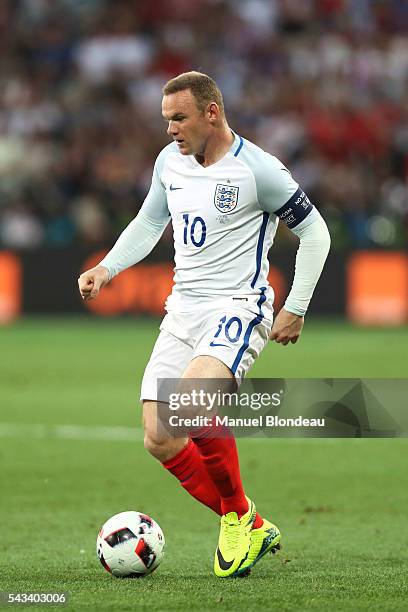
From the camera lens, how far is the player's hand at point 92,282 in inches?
231

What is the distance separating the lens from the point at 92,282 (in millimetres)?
5906

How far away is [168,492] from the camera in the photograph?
841 cm

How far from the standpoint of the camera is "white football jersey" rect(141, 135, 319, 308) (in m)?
5.80

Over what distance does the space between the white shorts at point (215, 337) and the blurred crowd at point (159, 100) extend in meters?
13.2

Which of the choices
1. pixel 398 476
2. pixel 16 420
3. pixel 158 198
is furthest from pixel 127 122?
pixel 158 198

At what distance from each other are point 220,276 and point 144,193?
13725 millimetres

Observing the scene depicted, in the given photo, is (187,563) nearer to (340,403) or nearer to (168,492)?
(340,403)

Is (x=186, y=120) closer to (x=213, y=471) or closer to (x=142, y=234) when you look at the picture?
(x=142, y=234)

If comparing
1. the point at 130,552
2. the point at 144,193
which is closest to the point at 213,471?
the point at 130,552

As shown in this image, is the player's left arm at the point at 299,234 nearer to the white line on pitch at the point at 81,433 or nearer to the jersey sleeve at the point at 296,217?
the jersey sleeve at the point at 296,217

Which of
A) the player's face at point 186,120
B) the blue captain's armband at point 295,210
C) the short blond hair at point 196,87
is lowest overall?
the blue captain's armband at point 295,210

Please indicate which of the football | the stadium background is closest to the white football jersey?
the football

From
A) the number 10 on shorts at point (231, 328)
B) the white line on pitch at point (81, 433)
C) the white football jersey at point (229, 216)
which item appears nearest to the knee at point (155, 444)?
Result: the number 10 on shorts at point (231, 328)

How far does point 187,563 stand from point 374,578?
3.16 ft
